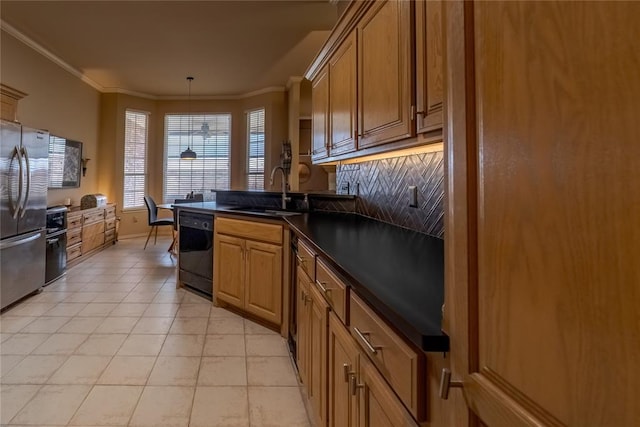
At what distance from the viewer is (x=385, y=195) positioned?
2.25 metres

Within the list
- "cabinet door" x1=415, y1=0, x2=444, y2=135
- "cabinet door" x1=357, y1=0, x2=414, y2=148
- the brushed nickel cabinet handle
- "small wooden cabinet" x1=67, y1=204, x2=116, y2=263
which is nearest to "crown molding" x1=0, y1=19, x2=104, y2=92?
"small wooden cabinet" x1=67, y1=204, x2=116, y2=263

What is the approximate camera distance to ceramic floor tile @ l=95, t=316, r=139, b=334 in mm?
2654

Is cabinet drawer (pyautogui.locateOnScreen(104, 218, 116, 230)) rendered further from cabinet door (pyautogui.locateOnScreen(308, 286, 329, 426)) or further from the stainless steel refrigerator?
cabinet door (pyautogui.locateOnScreen(308, 286, 329, 426))

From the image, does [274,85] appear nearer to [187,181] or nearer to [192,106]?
[192,106]

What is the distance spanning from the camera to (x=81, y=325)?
9.04 ft

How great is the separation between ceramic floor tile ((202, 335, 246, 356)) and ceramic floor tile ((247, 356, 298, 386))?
156 mm

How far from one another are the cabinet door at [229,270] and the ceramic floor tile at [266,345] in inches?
15.8

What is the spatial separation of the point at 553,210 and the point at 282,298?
227 centimetres

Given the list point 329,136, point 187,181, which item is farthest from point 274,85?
point 329,136

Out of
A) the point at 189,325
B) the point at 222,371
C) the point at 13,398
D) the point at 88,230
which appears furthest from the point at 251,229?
the point at 88,230

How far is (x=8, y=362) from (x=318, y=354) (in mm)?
2095

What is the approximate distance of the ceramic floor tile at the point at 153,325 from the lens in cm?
267

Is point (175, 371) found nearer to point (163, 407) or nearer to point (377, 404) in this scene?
point (163, 407)

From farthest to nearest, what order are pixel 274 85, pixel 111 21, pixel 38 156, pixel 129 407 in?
pixel 274 85 → pixel 111 21 → pixel 38 156 → pixel 129 407
